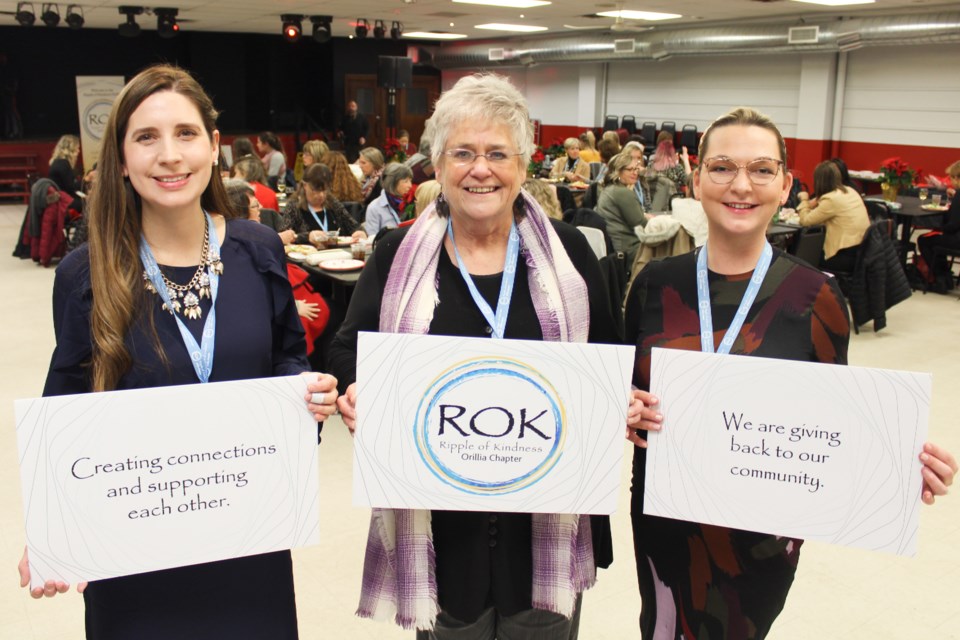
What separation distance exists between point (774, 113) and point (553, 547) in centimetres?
1459

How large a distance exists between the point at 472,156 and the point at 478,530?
2.60 ft

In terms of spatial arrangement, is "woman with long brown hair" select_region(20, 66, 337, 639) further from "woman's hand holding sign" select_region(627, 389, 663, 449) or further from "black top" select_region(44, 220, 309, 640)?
"woman's hand holding sign" select_region(627, 389, 663, 449)

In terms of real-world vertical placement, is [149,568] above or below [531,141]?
below

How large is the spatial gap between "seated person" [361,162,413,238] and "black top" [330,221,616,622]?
4.66 meters

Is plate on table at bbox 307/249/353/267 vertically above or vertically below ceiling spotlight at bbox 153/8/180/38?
below

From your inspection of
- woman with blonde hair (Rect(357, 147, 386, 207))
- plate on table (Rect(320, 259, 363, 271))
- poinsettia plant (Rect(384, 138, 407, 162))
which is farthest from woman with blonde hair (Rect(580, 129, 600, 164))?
plate on table (Rect(320, 259, 363, 271))

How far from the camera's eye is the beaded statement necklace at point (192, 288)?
154 centimetres

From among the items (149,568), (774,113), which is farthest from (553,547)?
(774,113)

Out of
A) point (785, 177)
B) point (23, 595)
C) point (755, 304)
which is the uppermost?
point (785, 177)

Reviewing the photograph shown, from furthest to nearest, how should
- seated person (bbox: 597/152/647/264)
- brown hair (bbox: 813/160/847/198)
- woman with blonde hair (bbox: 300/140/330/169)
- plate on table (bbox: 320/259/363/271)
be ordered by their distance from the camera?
woman with blonde hair (bbox: 300/140/330/169)
brown hair (bbox: 813/160/847/198)
seated person (bbox: 597/152/647/264)
plate on table (bbox: 320/259/363/271)

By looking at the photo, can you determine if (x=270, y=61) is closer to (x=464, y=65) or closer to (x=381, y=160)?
(x=464, y=65)

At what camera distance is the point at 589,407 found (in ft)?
5.01

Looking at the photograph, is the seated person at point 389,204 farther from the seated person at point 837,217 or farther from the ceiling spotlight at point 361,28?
the ceiling spotlight at point 361,28

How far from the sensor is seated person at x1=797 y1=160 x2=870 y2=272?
642 cm
